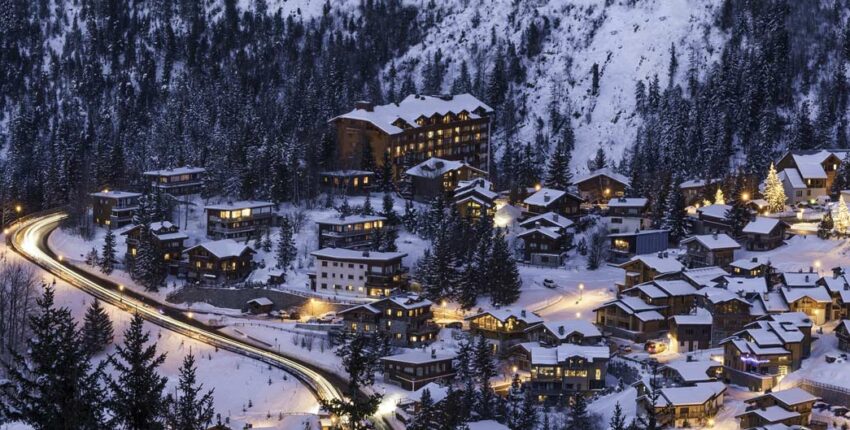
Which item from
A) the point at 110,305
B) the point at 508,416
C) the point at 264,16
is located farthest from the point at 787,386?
the point at 264,16

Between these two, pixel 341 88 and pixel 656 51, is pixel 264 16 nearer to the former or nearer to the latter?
pixel 341 88

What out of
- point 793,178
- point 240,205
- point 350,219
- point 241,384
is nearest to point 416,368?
point 241,384

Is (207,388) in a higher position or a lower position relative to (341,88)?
lower

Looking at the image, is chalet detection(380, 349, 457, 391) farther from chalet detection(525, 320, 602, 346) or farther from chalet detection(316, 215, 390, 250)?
chalet detection(316, 215, 390, 250)

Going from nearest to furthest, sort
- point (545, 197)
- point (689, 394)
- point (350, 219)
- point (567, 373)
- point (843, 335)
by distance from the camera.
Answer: point (689, 394), point (567, 373), point (843, 335), point (350, 219), point (545, 197)

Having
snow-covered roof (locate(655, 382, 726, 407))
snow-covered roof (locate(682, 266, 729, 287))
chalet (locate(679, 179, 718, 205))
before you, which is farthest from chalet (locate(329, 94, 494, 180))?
snow-covered roof (locate(655, 382, 726, 407))

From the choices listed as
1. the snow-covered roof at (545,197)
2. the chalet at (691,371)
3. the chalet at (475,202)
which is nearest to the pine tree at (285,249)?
the chalet at (475,202)

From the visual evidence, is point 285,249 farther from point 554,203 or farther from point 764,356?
point 764,356
